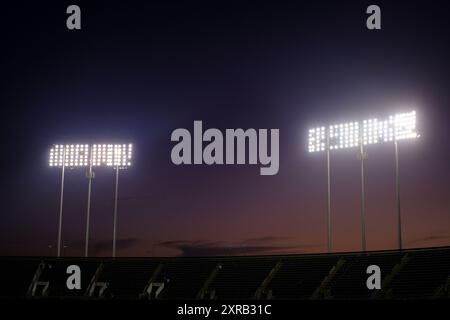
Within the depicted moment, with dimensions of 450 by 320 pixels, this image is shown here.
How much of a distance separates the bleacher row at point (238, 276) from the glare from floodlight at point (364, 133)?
493 cm

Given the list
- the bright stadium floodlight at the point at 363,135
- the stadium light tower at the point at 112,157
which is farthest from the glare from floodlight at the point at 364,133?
the stadium light tower at the point at 112,157

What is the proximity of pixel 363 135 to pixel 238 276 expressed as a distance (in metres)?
8.52

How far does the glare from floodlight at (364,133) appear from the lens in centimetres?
3014

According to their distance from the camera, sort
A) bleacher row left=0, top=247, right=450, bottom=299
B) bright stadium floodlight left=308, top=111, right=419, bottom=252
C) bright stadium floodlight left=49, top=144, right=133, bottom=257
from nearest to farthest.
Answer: bleacher row left=0, top=247, right=450, bottom=299
bright stadium floodlight left=308, top=111, right=419, bottom=252
bright stadium floodlight left=49, top=144, right=133, bottom=257

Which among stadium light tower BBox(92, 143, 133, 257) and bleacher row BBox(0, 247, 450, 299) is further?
stadium light tower BBox(92, 143, 133, 257)

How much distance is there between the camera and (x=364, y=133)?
32.7 metres

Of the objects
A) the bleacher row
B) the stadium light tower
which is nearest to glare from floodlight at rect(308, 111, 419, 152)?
the bleacher row

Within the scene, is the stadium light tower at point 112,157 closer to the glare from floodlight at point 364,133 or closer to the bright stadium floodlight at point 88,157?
the bright stadium floodlight at point 88,157

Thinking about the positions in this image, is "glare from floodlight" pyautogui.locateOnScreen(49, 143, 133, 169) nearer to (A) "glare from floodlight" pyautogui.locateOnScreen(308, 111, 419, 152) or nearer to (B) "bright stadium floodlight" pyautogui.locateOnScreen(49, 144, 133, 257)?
(B) "bright stadium floodlight" pyautogui.locateOnScreen(49, 144, 133, 257)

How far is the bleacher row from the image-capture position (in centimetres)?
2845

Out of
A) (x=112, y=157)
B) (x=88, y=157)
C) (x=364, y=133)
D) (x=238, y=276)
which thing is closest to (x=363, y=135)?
(x=364, y=133)

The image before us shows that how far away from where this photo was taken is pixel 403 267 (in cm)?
2912
